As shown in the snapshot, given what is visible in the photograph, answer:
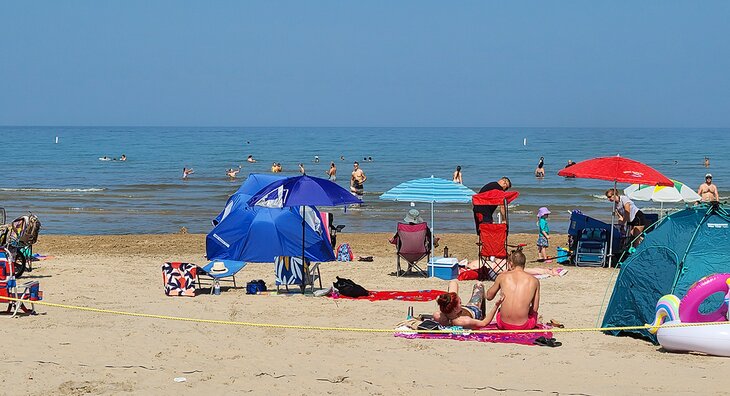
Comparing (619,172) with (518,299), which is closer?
(518,299)

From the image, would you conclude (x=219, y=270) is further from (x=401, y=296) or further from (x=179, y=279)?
(x=401, y=296)

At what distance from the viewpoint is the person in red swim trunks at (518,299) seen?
8641mm

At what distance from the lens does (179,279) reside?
11180 mm

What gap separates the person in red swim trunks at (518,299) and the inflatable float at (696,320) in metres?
1.13

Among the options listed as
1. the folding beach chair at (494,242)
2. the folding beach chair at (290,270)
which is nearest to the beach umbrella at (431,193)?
the folding beach chair at (494,242)

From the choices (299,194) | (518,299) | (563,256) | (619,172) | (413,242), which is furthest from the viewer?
(563,256)

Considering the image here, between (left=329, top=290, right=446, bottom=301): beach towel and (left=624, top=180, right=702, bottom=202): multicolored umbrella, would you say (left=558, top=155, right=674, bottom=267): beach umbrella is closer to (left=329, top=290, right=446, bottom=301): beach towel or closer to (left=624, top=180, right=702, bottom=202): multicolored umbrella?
(left=624, top=180, right=702, bottom=202): multicolored umbrella

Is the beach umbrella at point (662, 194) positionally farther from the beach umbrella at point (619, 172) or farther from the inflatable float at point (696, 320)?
the inflatable float at point (696, 320)

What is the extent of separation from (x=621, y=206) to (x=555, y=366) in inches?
295

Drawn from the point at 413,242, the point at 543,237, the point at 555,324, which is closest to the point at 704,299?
the point at 555,324

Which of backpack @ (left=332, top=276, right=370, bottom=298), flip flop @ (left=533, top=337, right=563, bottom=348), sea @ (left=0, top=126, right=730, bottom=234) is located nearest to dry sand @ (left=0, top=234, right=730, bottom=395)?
flip flop @ (left=533, top=337, right=563, bottom=348)

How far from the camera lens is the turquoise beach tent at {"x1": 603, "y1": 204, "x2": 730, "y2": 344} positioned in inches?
335

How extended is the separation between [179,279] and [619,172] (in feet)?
21.1

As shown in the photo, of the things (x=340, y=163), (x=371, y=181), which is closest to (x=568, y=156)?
(x=340, y=163)
